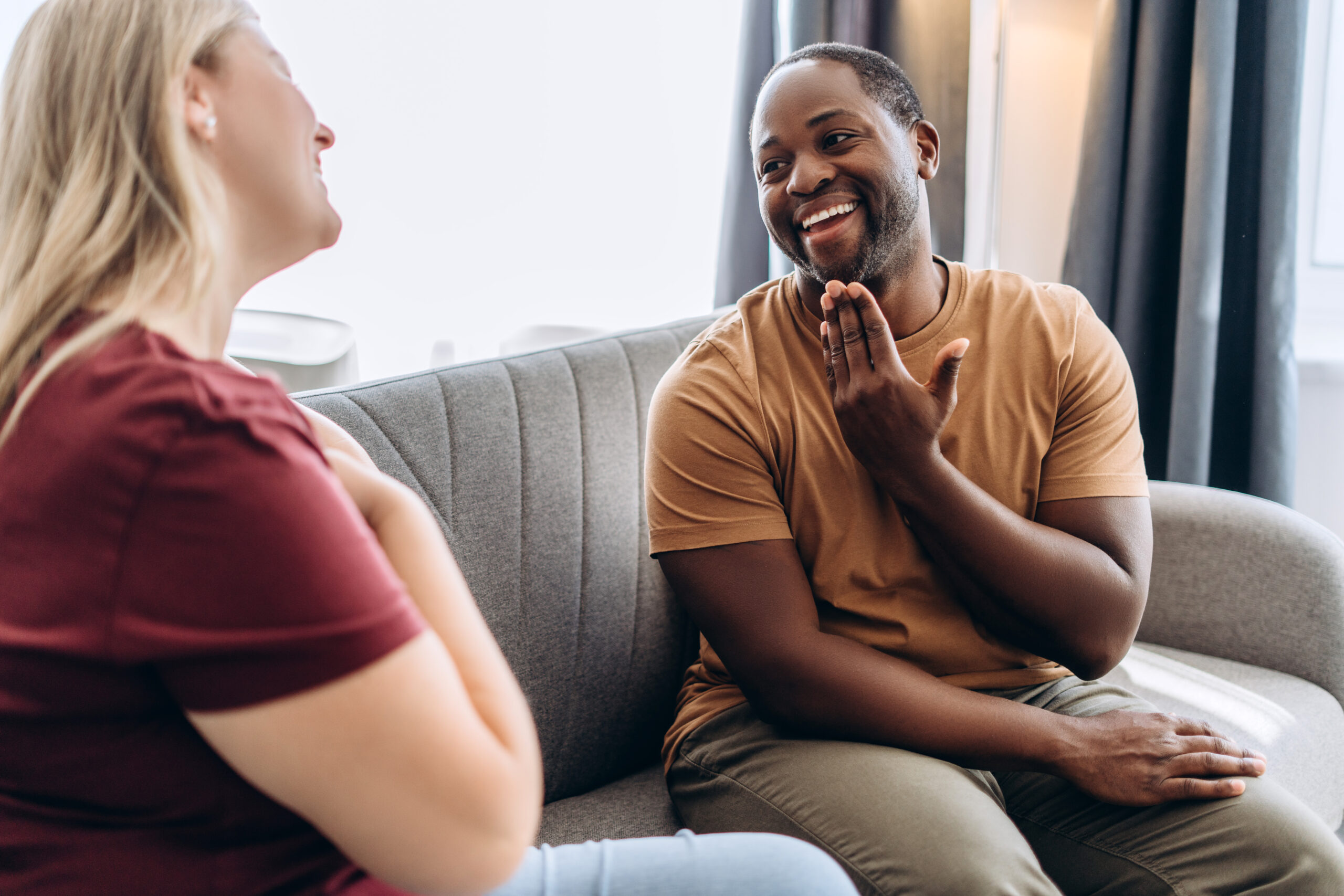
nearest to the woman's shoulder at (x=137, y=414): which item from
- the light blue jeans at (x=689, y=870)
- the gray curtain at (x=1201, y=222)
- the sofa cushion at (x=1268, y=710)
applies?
the light blue jeans at (x=689, y=870)

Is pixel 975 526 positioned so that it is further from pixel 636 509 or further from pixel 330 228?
pixel 330 228

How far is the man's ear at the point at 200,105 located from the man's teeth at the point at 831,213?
81 centimetres

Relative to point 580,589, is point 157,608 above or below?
above

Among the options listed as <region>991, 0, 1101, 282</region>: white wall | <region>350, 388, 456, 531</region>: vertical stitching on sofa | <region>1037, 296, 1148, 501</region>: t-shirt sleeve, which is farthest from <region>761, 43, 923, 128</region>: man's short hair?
<region>991, 0, 1101, 282</region>: white wall

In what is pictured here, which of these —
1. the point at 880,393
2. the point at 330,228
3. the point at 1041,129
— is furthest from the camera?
the point at 1041,129

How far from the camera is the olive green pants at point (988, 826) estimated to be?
3.27ft

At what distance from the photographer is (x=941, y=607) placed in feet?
4.07

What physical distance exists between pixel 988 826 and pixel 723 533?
16.7 inches

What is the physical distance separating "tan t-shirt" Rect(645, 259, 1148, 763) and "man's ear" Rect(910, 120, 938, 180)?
0.25 m

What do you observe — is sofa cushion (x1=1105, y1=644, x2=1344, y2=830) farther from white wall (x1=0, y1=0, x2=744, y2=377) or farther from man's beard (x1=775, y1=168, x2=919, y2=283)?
white wall (x1=0, y1=0, x2=744, y2=377)

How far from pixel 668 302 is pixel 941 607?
1.59 metres

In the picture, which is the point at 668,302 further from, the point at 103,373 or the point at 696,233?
the point at 103,373

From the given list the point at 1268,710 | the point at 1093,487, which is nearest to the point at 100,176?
the point at 1093,487

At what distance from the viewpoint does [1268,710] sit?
147 centimetres
